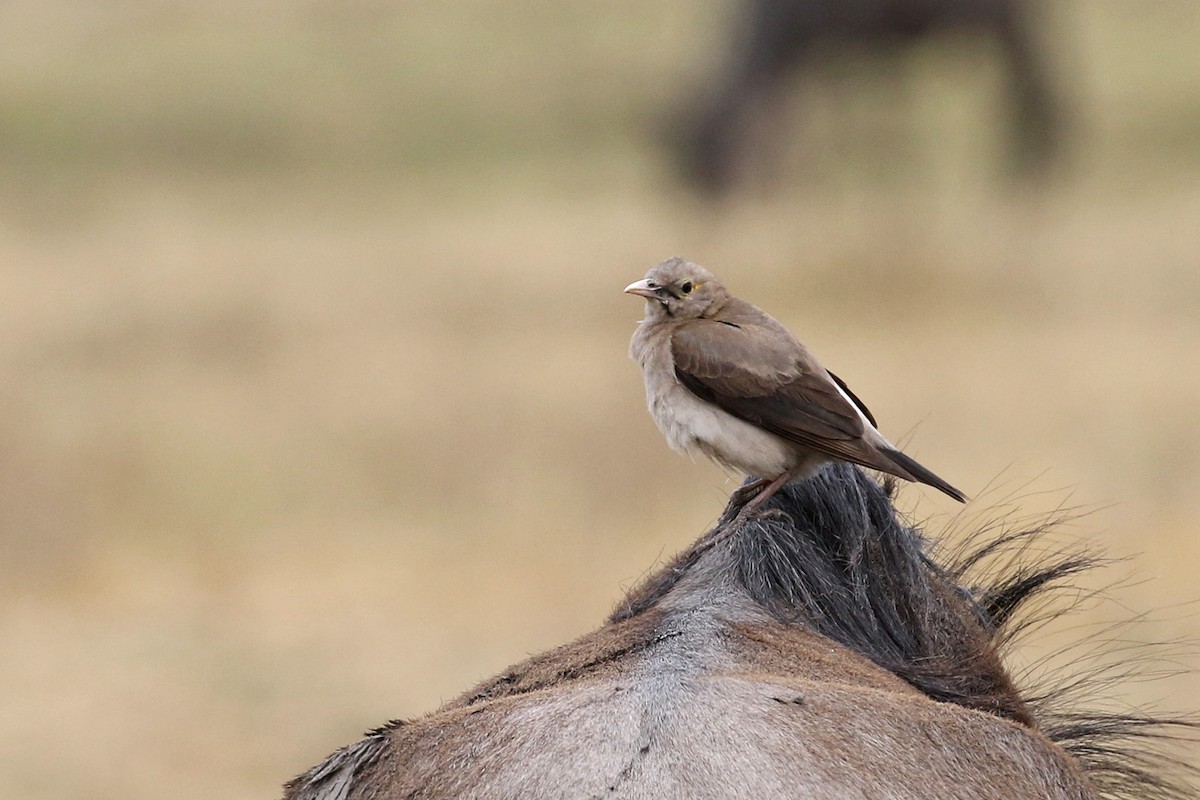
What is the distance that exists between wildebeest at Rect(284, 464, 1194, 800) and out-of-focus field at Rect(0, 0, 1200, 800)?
2.24 m

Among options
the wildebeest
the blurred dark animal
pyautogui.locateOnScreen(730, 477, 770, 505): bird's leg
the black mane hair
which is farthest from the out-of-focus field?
the wildebeest

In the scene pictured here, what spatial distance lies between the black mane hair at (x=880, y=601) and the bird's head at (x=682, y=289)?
0.50 m

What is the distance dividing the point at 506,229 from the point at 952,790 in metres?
16.1

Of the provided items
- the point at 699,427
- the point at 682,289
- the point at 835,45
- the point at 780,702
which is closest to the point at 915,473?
the point at 699,427

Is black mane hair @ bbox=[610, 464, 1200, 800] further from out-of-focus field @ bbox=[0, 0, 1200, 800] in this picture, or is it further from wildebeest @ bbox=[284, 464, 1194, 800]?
out-of-focus field @ bbox=[0, 0, 1200, 800]

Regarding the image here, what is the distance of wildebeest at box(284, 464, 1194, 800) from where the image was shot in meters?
2.37

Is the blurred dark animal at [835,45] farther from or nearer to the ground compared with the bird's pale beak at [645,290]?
farther from the ground

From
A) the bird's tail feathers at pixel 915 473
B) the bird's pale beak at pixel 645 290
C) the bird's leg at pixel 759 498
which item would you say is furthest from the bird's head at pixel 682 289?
the bird's tail feathers at pixel 915 473

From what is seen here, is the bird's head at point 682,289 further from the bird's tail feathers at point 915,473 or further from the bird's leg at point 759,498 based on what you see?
the bird's tail feathers at point 915,473

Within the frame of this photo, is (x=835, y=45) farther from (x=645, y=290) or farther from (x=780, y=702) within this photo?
(x=780, y=702)

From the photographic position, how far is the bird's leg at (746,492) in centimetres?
369

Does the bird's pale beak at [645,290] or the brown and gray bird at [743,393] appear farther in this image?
the bird's pale beak at [645,290]

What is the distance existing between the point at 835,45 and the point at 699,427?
→ 61.0ft

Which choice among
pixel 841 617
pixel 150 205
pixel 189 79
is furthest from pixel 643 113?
pixel 841 617
